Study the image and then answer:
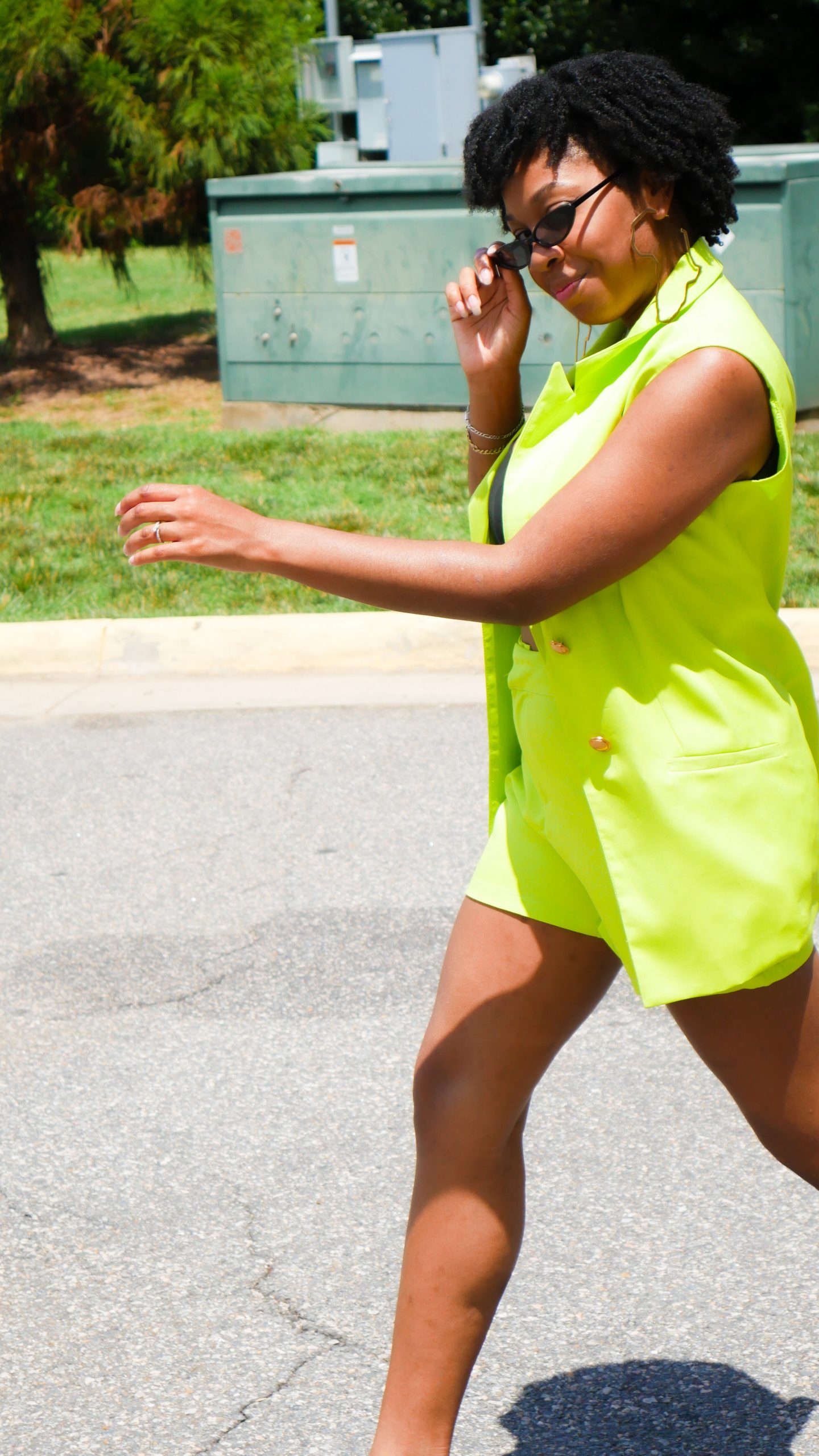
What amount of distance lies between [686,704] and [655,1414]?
112 cm

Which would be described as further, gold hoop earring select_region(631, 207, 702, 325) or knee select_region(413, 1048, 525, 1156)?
knee select_region(413, 1048, 525, 1156)

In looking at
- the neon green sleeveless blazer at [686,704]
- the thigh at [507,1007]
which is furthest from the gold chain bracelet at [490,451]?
the thigh at [507,1007]

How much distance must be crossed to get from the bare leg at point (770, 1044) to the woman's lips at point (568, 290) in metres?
0.82

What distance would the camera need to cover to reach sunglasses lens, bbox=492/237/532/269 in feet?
6.44

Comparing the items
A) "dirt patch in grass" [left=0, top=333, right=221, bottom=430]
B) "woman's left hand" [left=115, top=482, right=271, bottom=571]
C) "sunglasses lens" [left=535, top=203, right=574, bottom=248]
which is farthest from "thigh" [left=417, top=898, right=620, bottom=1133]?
"dirt patch in grass" [left=0, top=333, right=221, bottom=430]

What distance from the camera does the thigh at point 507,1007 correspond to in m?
1.99

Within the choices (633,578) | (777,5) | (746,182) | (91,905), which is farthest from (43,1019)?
(777,5)

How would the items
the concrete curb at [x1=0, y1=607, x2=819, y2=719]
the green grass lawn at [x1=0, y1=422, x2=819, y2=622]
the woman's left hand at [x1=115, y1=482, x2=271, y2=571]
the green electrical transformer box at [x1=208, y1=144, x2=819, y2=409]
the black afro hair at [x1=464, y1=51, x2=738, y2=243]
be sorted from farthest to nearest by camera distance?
the green electrical transformer box at [x1=208, y1=144, x2=819, y2=409]
the green grass lawn at [x1=0, y1=422, x2=819, y2=622]
the concrete curb at [x1=0, y1=607, x2=819, y2=719]
the black afro hair at [x1=464, y1=51, x2=738, y2=243]
the woman's left hand at [x1=115, y1=482, x2=271, y2=571]

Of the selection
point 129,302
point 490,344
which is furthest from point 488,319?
point 129,302

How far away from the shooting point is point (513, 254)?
2.01 metres

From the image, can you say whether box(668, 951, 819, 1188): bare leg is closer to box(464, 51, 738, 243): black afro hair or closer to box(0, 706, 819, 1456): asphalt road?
box(0, 706, 819, 1456): asphalt road

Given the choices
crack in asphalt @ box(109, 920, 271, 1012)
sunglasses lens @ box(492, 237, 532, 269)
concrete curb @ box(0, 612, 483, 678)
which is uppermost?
sunglasses lens @ box(492, 237, 532, 269)

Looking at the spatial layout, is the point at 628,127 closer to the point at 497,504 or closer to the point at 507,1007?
the point at 497,504

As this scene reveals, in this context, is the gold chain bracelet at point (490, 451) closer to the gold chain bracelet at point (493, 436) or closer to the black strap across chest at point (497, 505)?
the gold chain bracelet at point (493, 436)
